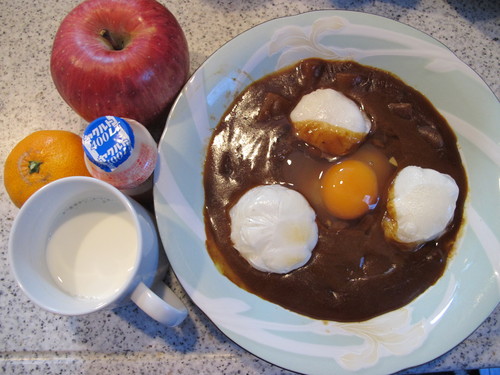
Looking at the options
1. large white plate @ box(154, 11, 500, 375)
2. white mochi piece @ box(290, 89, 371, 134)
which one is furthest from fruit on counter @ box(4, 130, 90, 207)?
white mochi piece @ box(290, 89, 371, 134)

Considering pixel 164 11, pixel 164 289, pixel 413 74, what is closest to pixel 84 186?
pixel 164 289

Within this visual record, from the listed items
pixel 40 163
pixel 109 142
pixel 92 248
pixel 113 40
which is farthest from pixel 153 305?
pixel 113 40

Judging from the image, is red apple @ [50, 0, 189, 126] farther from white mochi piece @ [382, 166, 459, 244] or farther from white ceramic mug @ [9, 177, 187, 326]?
white mochi piece @ [382, 166, 459, 244]

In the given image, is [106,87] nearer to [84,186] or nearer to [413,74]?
[84,186]

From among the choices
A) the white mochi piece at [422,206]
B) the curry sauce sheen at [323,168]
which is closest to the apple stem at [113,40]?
the curry sauce sheen at [323,168]

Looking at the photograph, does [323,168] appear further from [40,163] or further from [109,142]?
[40,163]
